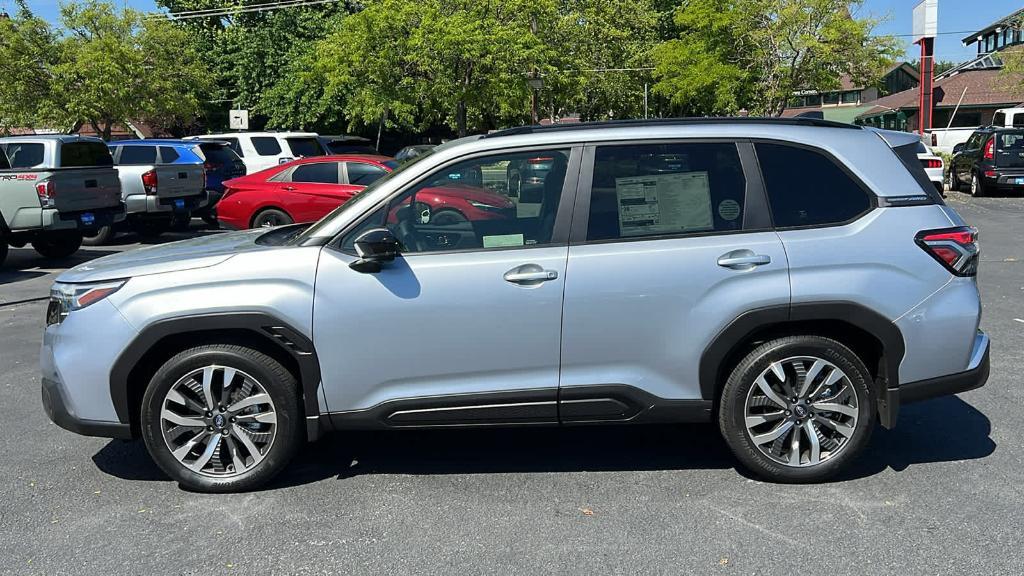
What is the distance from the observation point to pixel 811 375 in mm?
4348

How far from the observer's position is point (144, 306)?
431 centimetres

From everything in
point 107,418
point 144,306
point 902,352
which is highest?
point 144,306

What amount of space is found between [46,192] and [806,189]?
11.4m

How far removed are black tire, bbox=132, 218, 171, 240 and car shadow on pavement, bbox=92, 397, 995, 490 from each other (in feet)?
42.2

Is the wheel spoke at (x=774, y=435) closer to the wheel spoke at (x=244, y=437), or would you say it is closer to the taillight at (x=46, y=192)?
the wheel spoke at (x=244, y=437)

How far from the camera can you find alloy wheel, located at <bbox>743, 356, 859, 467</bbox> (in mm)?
4359

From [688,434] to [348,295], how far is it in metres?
2.26

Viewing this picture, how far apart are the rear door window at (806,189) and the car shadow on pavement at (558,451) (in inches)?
53.1

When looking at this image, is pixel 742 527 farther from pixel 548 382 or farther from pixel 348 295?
pixel 348 295

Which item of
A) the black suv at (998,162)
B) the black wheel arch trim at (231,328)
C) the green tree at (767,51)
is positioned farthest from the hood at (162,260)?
the green tree at (767,51)

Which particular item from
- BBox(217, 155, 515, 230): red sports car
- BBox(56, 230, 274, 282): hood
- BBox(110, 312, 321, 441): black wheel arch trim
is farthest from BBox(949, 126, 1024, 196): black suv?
BBox(110, 312, 321, 441): black wheel arch trim

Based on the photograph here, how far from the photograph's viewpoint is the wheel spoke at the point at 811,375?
434cm

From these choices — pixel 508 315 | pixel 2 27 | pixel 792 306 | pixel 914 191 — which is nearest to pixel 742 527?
pixel 792 306

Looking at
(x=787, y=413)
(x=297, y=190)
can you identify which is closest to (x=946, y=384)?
(x=787, y=413)
